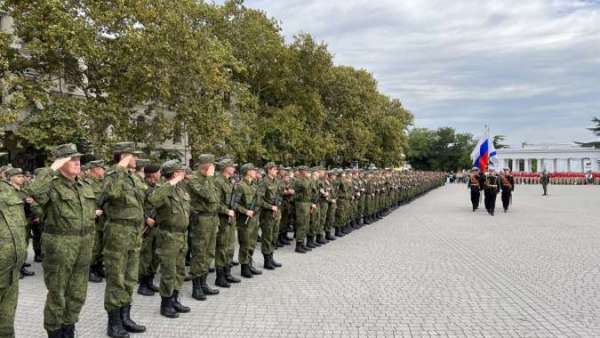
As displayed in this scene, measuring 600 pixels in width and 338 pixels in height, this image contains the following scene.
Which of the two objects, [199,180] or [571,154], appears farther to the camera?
[571,154]

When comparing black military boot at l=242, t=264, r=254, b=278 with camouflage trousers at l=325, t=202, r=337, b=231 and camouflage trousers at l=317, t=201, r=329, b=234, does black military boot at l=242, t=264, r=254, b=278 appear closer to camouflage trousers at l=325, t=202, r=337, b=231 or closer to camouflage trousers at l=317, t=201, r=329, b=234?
camouflage trousers at l=317, t=201, r=329, b=234

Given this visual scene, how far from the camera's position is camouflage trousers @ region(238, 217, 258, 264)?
353 inches

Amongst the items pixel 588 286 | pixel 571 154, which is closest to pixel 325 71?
pixel 588 286

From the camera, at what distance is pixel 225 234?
8281 mm

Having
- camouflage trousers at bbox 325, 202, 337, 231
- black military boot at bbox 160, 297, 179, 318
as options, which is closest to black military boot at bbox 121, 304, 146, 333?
black military boot at bbox 160, 297, 179, 318

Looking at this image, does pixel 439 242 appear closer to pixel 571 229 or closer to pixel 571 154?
pixel 571 229

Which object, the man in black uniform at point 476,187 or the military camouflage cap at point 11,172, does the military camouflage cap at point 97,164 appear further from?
the man in black uniform at point 476,187

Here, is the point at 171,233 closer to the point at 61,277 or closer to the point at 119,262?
the point at 119,262

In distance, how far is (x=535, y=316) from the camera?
6520mm

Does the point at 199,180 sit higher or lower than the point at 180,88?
lower

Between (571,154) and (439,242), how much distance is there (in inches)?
3309

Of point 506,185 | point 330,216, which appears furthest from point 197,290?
point 506,185

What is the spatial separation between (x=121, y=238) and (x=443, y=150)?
10321cm

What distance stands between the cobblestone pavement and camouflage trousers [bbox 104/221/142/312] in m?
0.45
